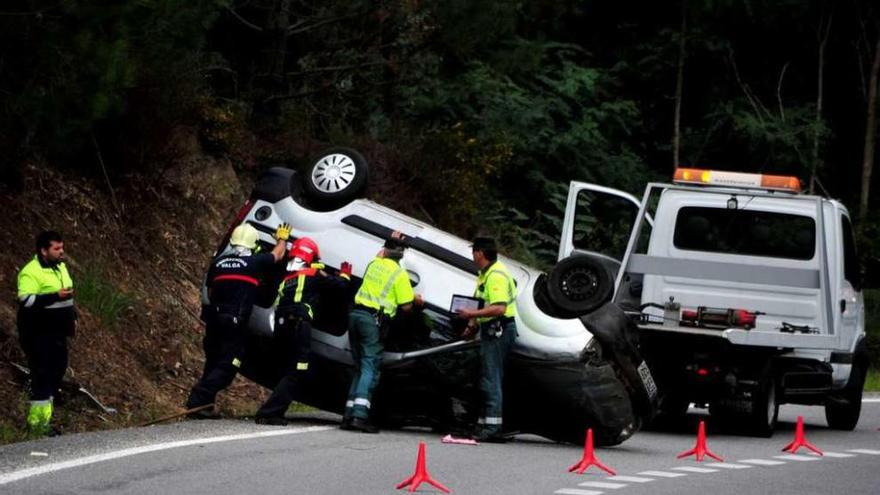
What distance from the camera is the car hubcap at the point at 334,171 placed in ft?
49.6

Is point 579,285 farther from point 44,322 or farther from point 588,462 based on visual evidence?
point 44,322

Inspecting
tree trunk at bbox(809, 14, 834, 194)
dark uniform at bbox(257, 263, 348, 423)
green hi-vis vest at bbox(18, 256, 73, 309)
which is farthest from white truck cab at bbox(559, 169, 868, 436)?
tree trunk at bbox(809, 14, 834, 194)

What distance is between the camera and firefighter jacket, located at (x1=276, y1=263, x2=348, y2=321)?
14172mm

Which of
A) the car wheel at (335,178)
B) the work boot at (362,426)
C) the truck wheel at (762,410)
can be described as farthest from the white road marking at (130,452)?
the truck wheel at (762,410)

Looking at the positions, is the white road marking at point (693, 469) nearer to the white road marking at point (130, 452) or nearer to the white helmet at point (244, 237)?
the white road marking at point (130, 452)

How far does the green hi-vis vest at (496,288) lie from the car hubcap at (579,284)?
48 cm

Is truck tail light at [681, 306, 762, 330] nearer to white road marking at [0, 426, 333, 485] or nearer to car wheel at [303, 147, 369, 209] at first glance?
car wheel at [303, 147, 369, 209]

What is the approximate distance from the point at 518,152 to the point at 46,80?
1538 centimetres

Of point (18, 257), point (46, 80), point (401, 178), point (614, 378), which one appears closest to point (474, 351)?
point (614, 378)

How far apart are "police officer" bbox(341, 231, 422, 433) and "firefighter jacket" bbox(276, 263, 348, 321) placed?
35 cm

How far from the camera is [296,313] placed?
46.4 ft

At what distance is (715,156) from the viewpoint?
36.1m

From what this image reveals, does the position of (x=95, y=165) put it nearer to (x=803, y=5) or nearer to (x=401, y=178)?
(x=401, y=178)

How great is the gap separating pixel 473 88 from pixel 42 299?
15.1m
